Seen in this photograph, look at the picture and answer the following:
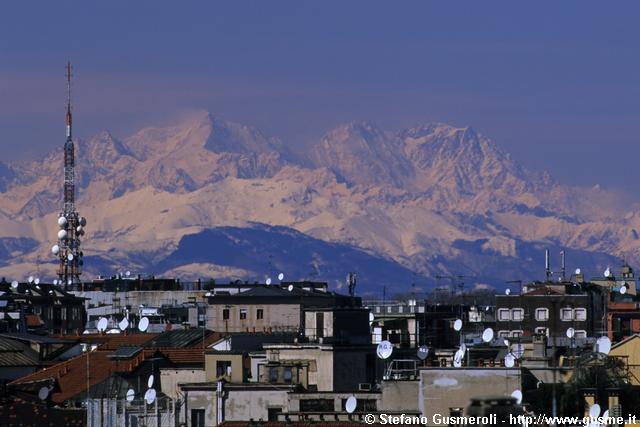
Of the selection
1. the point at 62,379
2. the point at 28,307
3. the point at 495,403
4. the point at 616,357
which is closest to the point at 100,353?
the point at 62,379

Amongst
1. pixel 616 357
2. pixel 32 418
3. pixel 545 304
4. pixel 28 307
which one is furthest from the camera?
pixel 28 307

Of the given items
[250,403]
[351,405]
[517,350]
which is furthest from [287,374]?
[517,350]

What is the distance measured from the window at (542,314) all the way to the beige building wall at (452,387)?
7058 cm

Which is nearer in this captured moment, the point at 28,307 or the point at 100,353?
the point at 100,353

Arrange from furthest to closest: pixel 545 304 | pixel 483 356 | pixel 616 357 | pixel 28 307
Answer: pixel 28 307 < pixel 545 304 < pixel 483 356 < pixel 616 357

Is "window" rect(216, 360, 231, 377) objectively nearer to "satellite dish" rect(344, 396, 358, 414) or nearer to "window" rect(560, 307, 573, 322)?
"satellite dish" rect(344, 396, 358, 414)

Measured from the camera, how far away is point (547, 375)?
62906mm

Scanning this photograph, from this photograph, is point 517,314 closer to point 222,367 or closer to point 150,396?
point 222,367

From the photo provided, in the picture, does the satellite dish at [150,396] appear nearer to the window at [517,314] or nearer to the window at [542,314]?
the window at [542,314]

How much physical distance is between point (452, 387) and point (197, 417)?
9.46 metres

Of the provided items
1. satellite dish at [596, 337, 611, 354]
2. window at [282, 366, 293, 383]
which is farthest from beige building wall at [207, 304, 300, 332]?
window at [282, 366, 293, 383]

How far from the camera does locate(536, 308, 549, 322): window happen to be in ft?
387

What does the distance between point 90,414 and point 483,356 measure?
812 inches

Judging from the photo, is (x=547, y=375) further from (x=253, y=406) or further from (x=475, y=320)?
(x=475, y=320)
